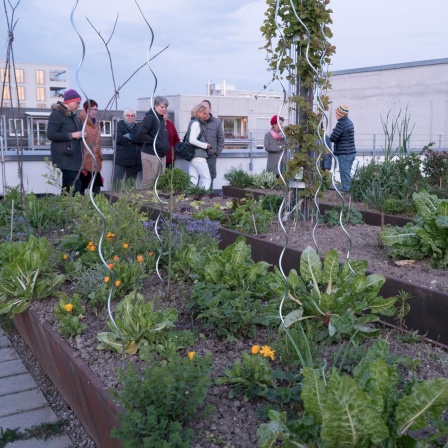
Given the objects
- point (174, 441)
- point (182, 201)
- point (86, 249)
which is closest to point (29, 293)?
point (86, 249)

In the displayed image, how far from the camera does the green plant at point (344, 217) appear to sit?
20.6 ft

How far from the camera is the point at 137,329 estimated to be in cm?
307

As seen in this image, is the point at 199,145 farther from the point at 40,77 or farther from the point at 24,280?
the point at 40,77

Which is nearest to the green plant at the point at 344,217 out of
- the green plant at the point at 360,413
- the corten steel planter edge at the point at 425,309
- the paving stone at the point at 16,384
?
the corten steel planter edge at the point at 425,309

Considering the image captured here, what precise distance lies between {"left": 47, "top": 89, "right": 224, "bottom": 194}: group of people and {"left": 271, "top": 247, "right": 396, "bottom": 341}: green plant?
14.9 feet

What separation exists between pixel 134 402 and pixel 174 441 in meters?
0.25

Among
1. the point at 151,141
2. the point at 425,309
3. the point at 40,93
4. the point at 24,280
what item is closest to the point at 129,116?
the point at 151,141

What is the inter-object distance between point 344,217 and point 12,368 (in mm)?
3756

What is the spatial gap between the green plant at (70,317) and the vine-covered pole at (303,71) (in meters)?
3.05

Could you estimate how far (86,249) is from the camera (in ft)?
16.0

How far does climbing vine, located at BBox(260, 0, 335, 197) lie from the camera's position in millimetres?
5836

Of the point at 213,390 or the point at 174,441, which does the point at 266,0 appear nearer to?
the point at 213,390

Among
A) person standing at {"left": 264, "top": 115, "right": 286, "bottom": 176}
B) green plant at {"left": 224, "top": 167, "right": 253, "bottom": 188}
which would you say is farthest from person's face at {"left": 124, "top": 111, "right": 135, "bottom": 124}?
person standing at {"left": 264, "top": 115, "right": 286, "bottom": 176}

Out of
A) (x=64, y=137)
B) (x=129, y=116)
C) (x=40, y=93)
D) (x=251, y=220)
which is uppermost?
(x=40, y=93)
